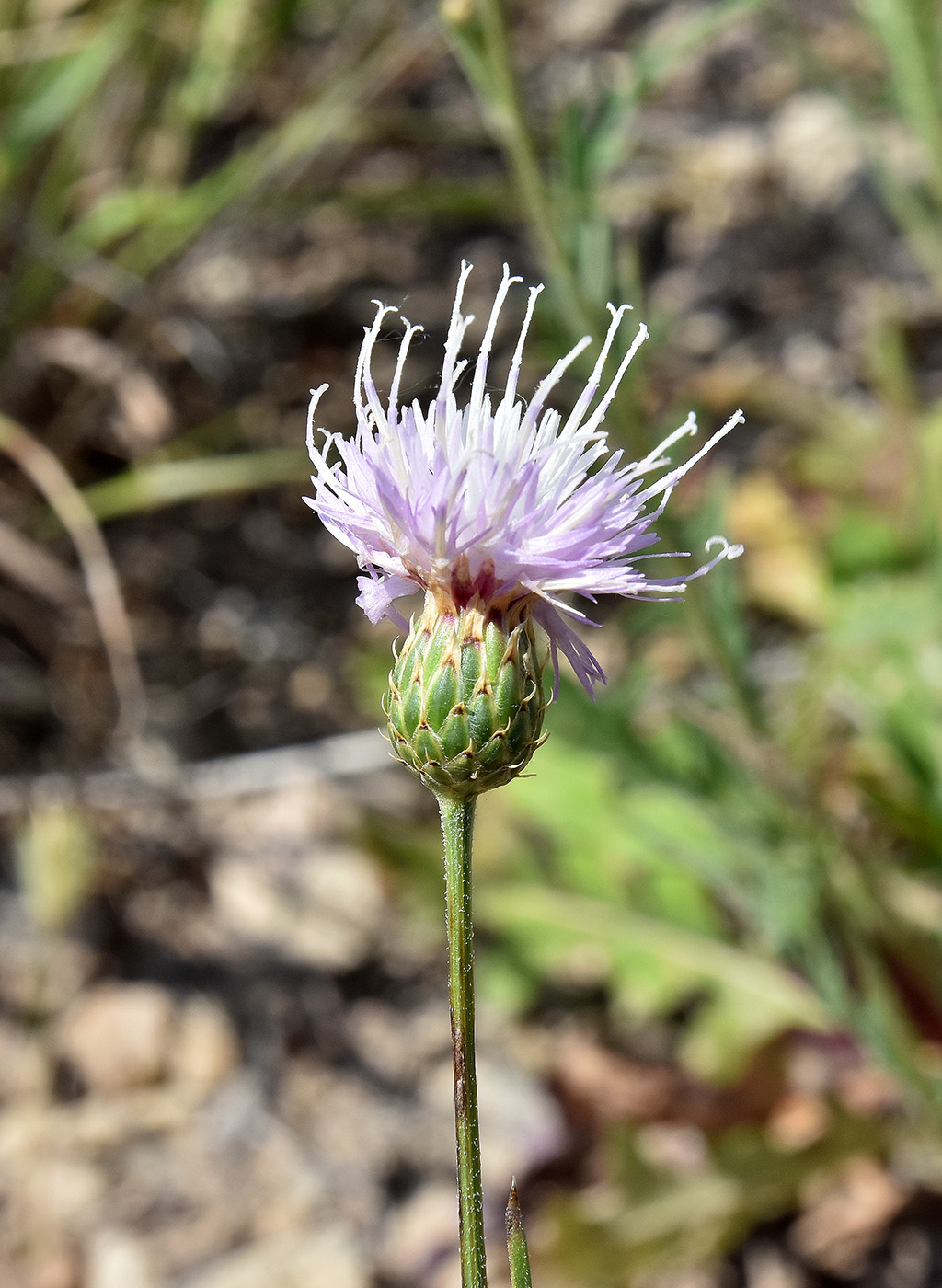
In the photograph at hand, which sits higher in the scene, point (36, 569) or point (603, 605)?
point (36, 569)

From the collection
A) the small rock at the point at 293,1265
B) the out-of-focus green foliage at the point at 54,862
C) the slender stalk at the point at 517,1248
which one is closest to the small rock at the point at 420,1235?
the small rock at the point at 293,1265

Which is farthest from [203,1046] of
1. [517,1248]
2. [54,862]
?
[517,1248]

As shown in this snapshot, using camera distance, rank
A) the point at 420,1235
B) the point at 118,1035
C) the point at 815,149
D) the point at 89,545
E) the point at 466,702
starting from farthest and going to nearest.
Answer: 1. the point at 815,149
2. the point at 89,545
3. the point at 118,1035
4. the point at 420,1235
5. the point at 466,702

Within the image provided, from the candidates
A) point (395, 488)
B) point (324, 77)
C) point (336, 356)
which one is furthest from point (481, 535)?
point (324, 77)

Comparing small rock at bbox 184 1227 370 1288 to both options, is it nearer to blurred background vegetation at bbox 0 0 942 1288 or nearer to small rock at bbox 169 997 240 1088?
blurred background vegetation at bbox 0 0 942 1288

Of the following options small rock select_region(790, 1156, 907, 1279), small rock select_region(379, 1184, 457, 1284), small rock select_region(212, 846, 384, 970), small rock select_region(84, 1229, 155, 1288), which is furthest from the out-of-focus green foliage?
small rock select_region(790, 1156, 907, 1279)

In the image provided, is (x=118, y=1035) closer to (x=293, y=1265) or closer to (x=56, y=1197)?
(x=56, y=1197)

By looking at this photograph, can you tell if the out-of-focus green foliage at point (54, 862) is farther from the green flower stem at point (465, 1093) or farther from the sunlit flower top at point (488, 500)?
the green flower stem at point (465, 1093)
